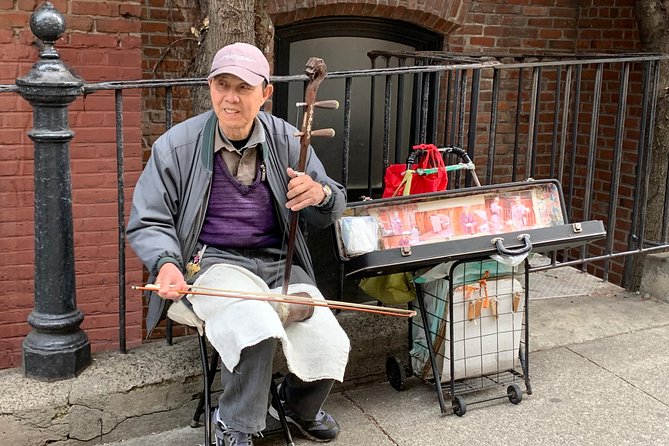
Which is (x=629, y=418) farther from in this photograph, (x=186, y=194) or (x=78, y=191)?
(x=78, y=191)

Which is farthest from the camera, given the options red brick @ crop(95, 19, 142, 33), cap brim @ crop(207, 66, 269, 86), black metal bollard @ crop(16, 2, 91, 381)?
red brick @ crop(95, 19, 142, 33)

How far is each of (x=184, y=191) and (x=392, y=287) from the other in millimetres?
1087

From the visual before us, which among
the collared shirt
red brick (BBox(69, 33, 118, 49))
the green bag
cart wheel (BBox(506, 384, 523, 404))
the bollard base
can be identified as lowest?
cart wheel (BBox(506, 384, 523, 404))

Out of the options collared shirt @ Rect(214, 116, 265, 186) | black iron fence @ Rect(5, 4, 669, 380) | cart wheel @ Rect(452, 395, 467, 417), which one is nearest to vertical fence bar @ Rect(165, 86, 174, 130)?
black iron fence @ Rect(5, 4, 669, 380)

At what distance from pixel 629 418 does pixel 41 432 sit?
237 centimetres

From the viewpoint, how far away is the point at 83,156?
16.9 feet

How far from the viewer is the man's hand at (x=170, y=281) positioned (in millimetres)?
Result: 2740

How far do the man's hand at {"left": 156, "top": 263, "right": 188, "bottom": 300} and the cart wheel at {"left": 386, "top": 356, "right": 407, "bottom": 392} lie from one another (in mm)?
1282

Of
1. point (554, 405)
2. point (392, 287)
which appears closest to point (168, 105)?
point (392, 287)

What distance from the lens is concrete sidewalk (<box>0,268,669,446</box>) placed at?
3248 millimetres

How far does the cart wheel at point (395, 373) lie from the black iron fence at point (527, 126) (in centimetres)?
42

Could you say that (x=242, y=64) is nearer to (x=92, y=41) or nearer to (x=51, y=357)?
(x=51, y=357)

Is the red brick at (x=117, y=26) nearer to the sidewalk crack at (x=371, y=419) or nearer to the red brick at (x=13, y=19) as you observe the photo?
the red brick at (x=13, y=19)

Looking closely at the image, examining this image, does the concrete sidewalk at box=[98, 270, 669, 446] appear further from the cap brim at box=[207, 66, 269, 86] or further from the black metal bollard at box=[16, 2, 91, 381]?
the cap brim at box=[207, 66, 269, 86]
